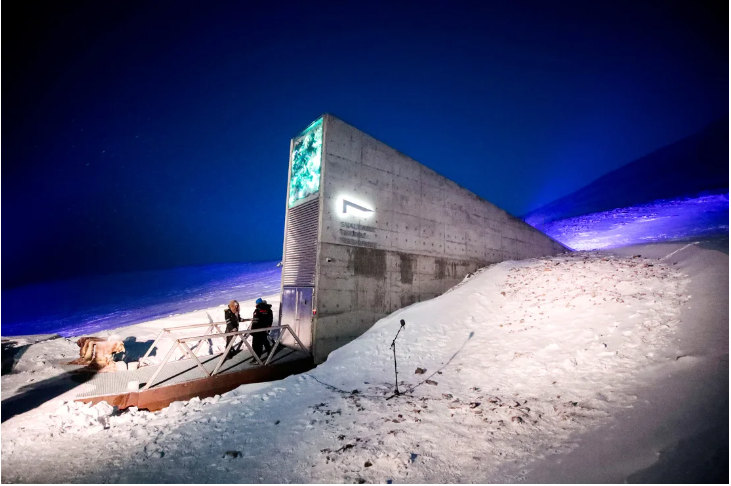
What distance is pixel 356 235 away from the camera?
11.2 m

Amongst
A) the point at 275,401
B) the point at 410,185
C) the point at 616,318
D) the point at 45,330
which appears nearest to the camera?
the point at 275,401

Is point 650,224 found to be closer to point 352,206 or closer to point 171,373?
point 352,206

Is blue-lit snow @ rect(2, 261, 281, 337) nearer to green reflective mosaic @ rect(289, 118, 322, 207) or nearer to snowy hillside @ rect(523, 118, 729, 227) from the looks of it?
green reflective mosaic @ rect(289, 118, 322, 207)

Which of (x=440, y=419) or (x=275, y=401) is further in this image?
(x=275, y=401)

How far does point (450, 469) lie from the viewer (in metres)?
3.74

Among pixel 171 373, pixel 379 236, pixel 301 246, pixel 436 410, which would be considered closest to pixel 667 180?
pixel 379 236

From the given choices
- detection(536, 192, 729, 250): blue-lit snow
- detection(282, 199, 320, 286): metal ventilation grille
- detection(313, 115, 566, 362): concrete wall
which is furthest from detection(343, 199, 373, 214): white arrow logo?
detection(536, 192, 729, 250): blue-lit snow

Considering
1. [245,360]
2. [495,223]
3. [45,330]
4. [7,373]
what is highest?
[495,223]

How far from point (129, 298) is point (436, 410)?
4950 cm

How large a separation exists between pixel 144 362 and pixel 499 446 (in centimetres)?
1164

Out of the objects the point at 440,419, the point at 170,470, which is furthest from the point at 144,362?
the point at 440,419

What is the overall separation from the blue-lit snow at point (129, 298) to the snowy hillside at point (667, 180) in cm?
4284

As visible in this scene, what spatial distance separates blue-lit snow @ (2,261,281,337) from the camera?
29.0 meters

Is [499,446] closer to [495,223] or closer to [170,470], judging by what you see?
[170,470]
